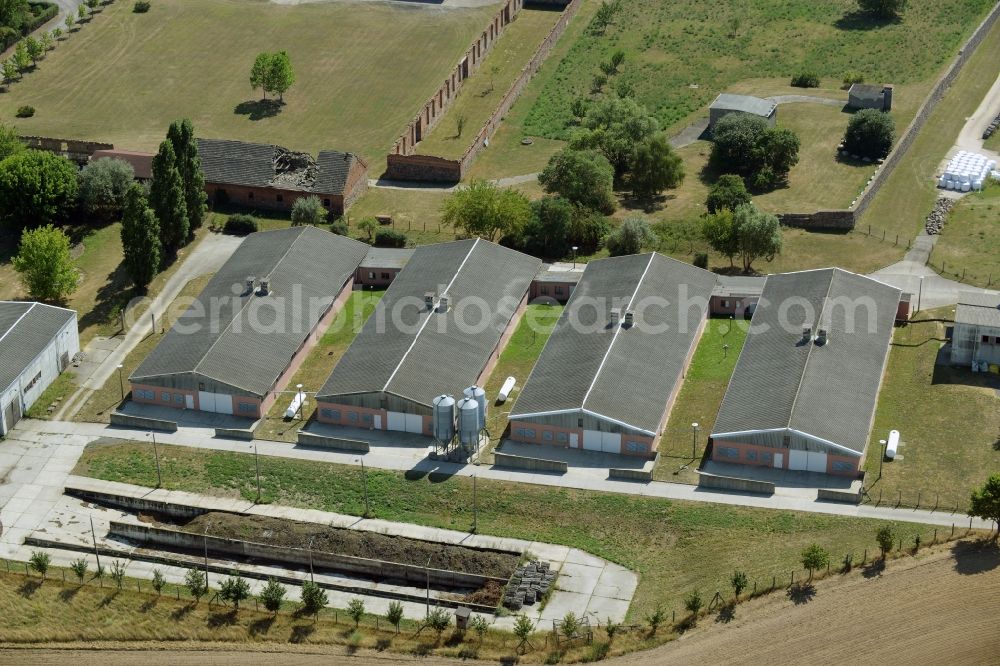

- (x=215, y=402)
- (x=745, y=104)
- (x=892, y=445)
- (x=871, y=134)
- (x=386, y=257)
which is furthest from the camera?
(x=745, y=104)

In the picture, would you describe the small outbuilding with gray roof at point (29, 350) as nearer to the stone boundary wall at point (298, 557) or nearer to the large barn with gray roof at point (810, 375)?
the stone boundary wall at point (298, 557)

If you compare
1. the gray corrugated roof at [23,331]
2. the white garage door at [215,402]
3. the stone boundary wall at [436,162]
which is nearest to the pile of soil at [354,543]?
the white garage door at [215,402]

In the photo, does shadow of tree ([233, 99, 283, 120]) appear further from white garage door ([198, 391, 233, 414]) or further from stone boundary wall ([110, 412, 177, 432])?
stone boundary wall ([110, 412, 177, 432])

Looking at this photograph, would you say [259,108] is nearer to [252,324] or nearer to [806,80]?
[252,324]

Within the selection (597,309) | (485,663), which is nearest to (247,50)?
(597,309)

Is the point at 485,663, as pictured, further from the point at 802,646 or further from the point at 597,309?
the point at 597,309

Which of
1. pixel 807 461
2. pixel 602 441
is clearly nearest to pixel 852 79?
pixel 807 461
